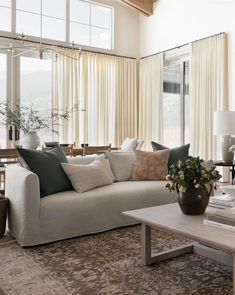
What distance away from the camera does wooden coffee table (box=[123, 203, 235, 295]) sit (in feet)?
6.08

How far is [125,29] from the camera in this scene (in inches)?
303

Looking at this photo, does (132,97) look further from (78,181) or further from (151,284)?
(151,284)

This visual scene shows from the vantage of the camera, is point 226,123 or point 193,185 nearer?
point 193,185

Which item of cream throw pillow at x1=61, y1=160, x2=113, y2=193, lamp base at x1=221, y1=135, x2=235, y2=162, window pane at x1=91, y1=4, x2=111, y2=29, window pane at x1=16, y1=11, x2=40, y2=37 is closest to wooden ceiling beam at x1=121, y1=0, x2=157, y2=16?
window pane at x1=91, y1=4, x2=111, y2=29

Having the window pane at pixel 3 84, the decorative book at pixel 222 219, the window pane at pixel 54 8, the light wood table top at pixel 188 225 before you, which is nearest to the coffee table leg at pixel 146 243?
the light wood table top at pixel 188 225

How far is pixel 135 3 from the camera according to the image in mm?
7109

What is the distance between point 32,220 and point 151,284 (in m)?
1.20

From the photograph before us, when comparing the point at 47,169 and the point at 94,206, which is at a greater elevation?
the point at 47,169

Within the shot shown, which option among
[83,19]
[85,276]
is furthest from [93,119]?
[85,276]

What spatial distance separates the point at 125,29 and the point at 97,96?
1849 millimetres

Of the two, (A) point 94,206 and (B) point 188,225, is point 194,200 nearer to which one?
(B) point 188,225

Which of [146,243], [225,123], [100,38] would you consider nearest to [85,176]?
[146,243]

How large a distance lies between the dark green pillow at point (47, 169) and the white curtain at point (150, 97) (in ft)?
14.2

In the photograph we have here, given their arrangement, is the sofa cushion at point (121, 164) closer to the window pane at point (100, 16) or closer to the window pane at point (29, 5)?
the window pane at point (29, 5)
